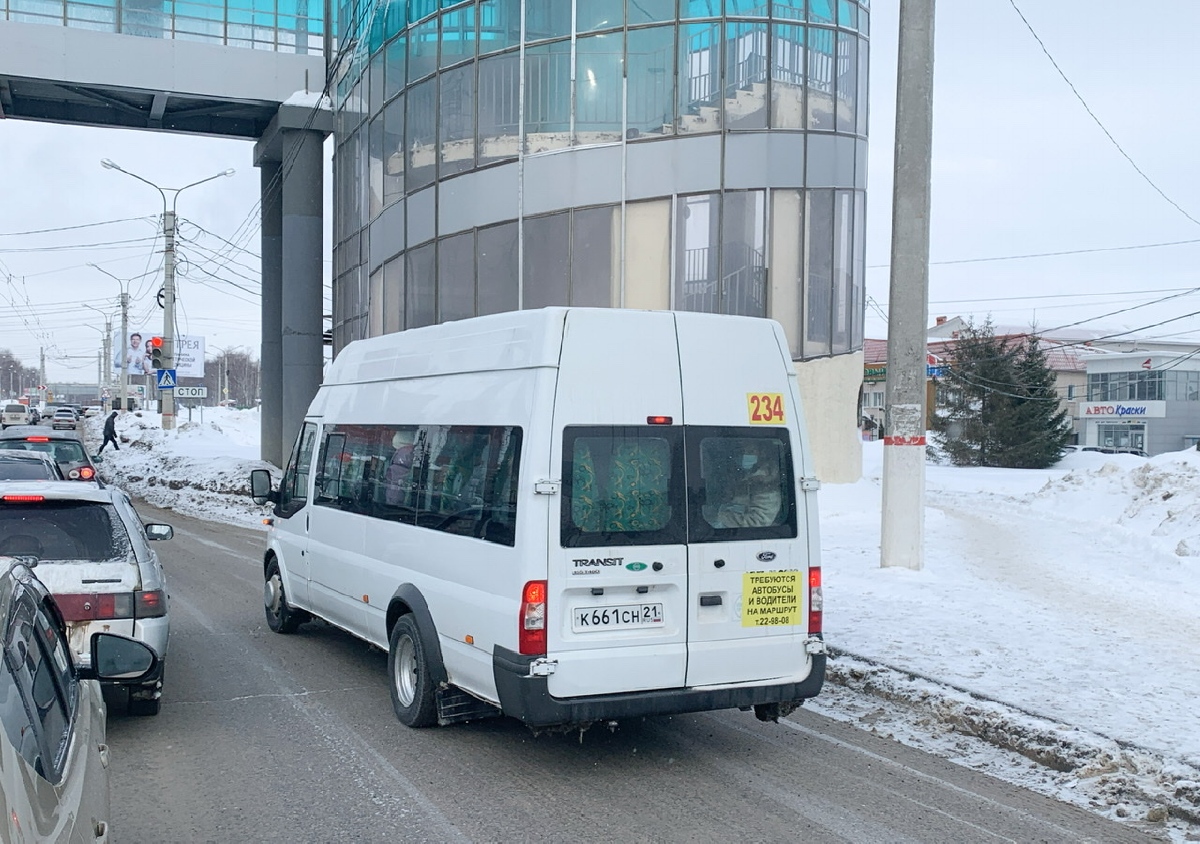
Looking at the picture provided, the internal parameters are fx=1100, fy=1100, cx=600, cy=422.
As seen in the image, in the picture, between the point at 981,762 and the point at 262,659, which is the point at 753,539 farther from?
the point at 262,659

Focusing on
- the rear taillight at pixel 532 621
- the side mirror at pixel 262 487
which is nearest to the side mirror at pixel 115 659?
the rear taillight at pixel 532 621

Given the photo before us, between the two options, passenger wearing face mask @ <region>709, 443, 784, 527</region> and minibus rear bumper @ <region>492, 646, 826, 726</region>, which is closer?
minibus rear bumper @ <region>492, 646, 826, 726</region>

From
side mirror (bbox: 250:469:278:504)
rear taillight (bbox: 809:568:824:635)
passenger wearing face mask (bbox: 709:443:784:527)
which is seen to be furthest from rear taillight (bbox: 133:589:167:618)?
rear taillight (bbox: 809:568:824:635)

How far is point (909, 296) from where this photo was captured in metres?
12.6

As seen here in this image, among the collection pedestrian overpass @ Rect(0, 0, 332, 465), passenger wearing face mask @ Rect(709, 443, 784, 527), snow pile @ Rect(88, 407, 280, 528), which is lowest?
snow pile @ Rect(88, 407, 280, 528)

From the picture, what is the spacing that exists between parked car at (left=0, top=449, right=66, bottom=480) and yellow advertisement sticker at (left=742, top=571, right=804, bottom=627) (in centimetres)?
1114

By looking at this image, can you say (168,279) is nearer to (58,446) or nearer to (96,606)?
(58,446)

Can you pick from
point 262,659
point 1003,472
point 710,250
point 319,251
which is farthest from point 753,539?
point 1003,472

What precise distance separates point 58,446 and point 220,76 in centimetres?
1522

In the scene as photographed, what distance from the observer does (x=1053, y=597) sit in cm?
1173

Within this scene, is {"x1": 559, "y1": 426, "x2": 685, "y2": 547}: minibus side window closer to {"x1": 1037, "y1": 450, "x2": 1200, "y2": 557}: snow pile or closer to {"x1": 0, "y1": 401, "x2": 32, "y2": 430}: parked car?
{"x1": 1037, "y1": 450, "x2": 1200, "y2": 557}: snow pile

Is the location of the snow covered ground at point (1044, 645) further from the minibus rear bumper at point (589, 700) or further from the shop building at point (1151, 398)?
the shop building at point (1151, 398)

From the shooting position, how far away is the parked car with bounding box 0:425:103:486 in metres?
19.6

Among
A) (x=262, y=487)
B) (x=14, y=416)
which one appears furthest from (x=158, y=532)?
(x=14, y=416)
